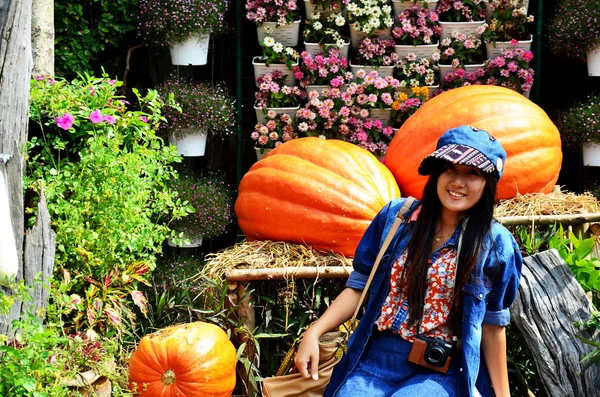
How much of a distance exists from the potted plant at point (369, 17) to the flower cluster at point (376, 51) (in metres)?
0.06

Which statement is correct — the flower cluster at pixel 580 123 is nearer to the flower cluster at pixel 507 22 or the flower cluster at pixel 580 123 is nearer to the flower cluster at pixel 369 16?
the flower cluster at pixel 507 22

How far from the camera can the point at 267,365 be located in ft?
12.3

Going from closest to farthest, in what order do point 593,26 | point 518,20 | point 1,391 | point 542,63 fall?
1. point 1,391
2. point 593,26
3. point 518,20
4. point 542,63

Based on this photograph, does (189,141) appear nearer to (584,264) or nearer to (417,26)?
(417,26)

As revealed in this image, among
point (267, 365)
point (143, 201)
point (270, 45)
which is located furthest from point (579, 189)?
point (143, 201)

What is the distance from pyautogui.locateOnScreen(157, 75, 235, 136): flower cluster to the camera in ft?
16.4

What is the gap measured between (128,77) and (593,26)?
292 cm

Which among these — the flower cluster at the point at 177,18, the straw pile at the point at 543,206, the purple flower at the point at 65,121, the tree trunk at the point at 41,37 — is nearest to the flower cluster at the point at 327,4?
the flower cluster at the point at 177,18

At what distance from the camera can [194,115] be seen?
4.99 m

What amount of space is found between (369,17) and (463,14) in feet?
1.90

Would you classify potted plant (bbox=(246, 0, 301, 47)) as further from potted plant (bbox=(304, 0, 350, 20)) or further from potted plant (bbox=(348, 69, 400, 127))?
potted plant (bbox=(348, 69, 400, 127))

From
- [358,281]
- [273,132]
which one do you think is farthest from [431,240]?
[273,132]

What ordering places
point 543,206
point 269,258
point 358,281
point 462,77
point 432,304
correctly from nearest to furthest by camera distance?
point 432,304
point 358,281
point 269,258
point 543,206
point 462,77

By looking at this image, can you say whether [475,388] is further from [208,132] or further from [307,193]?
[208,132]
